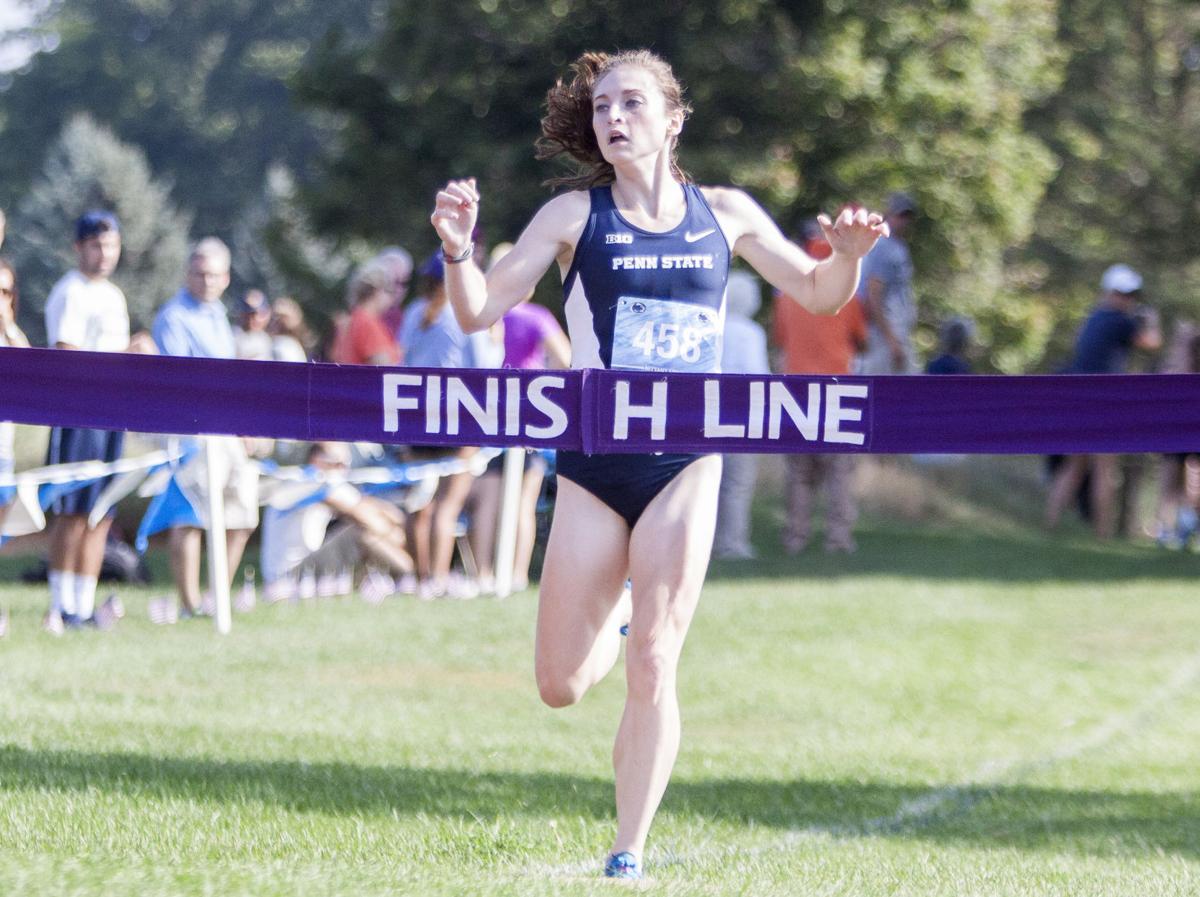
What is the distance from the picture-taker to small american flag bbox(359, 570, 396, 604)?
13306 mm

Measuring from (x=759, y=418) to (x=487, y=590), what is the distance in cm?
819

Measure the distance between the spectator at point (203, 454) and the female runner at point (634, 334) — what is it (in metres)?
5.69

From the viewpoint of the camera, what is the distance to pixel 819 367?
16.1 metres

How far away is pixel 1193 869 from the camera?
6.37 metres

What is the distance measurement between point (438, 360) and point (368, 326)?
1.39 meters

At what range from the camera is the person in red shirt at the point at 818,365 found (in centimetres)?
1622

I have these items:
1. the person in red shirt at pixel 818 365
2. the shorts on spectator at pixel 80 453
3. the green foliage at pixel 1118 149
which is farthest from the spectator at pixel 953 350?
the green foliage at pixel 1118 149

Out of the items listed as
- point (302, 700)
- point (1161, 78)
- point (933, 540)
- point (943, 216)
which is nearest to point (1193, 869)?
point (302, 700)

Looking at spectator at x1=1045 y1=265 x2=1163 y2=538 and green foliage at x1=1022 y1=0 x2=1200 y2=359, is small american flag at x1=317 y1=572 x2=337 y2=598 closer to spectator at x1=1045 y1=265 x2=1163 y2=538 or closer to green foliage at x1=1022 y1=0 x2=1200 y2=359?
spectator at x1=1045 y1=265 x2=1163 y2=538

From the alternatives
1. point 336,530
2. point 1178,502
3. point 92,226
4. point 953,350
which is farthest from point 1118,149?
point 92,226

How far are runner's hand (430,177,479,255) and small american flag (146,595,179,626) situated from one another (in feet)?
21.9

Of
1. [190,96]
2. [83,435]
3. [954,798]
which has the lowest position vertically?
[954,798]

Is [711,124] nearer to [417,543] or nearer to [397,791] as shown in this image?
[417,543]

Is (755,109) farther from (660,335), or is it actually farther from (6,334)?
(660,335)
